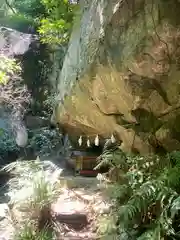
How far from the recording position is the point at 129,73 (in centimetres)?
355

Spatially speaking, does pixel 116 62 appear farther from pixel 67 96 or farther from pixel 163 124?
pixel 67 96

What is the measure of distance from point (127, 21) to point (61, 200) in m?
3.55

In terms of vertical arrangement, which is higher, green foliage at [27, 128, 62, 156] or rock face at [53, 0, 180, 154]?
rock face at [53, 0, 180, 154]

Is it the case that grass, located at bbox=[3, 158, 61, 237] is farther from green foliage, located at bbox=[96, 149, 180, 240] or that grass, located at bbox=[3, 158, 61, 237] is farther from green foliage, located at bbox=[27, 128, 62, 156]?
green foliage, located at bbox=[27, 128, 62, 156]

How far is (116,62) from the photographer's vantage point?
3.45 meters

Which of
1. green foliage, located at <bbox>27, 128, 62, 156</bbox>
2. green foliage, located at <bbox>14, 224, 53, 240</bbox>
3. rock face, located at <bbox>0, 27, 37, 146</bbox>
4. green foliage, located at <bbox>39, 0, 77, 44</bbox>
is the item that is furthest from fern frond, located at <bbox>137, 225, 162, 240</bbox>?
rock face, located at <bbox>0, 27, 37, 146</bbox>

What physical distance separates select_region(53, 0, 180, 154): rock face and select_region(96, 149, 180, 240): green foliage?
45 centimetres

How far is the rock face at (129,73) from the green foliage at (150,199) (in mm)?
448

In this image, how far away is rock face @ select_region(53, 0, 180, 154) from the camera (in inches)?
121

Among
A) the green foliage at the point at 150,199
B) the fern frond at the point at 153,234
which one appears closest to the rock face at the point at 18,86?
the green foliage at the point at 150,199

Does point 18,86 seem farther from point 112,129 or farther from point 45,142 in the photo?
point 112,129

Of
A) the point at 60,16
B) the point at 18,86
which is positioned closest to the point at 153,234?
the point at 60,16

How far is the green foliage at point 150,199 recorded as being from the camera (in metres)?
3.53

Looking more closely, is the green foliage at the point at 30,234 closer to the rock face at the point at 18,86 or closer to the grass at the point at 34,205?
the grass at the point at 34,205
